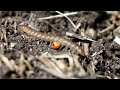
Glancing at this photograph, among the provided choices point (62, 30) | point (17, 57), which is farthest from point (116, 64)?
point (17, 57)

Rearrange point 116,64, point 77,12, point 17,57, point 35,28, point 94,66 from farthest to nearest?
1. point 77,12
2. point 35,28
3. point 116,64
4. point 94,66
5. point 17,57

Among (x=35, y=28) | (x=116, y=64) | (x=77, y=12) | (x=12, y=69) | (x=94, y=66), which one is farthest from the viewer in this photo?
(x=77, y=12)

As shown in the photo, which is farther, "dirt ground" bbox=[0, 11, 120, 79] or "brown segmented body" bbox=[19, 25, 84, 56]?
"brown segmented body" bbox=[19, 25, 84, 56]

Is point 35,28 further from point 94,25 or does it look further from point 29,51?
point 94,25

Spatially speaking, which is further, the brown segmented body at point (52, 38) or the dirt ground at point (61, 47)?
the brown segmented body at point (52, 38)
